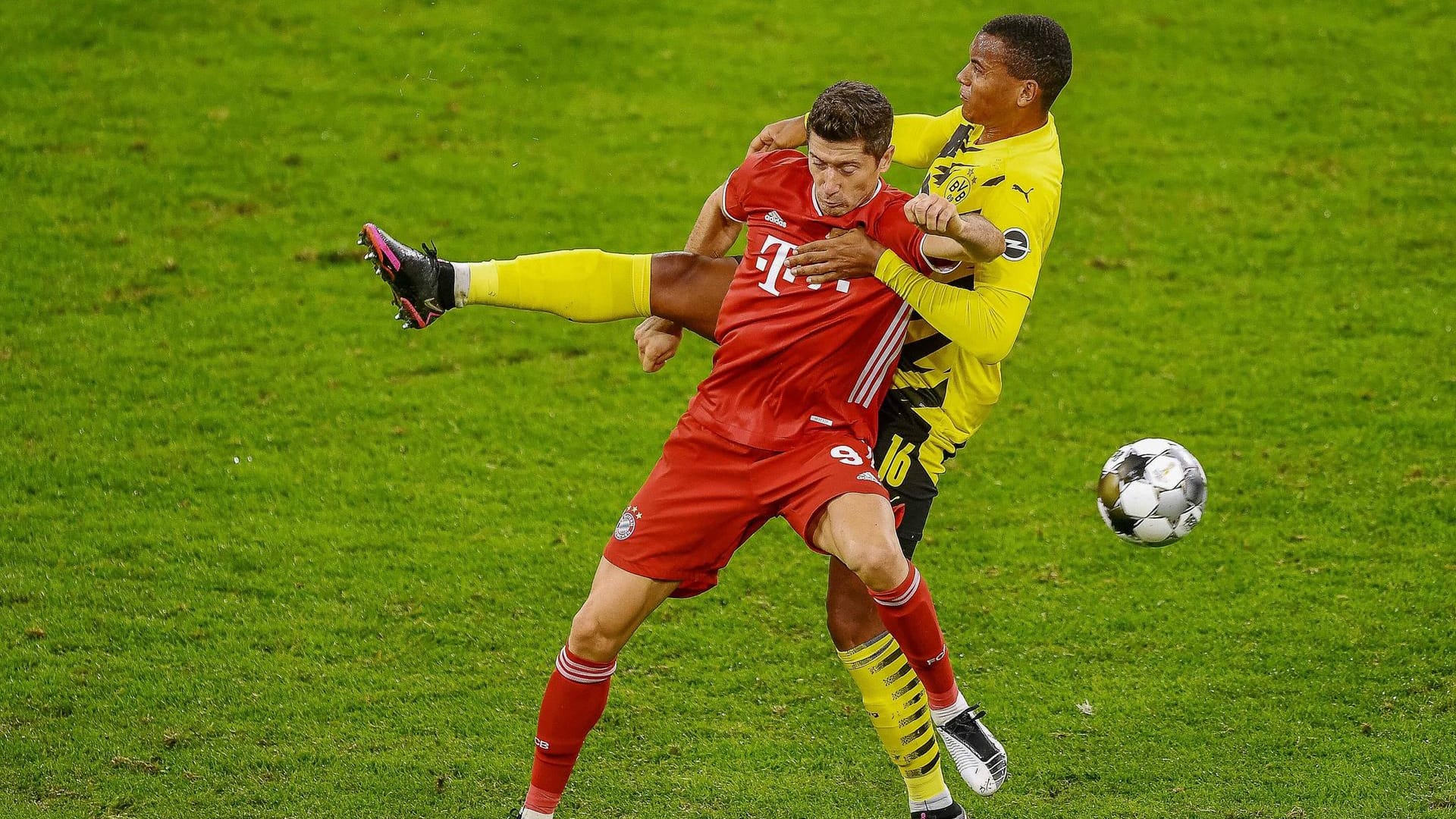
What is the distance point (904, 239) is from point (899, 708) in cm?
172

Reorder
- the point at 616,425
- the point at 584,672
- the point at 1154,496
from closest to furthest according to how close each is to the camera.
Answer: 1. the point at 584,672
2. the point at 1154,496
3. the point at 616,425

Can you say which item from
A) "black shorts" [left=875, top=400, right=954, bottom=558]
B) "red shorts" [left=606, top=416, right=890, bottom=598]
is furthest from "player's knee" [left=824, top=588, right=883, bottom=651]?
"red shorts" [left=606, top=416, right=890, bottom=598]

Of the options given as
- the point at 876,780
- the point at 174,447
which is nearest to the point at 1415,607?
the point at 876,780

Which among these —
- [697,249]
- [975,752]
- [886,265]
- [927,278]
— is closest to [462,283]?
[697,249]

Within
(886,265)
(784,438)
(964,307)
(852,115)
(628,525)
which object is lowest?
(628,525)

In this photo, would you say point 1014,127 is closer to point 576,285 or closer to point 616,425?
point 576,285

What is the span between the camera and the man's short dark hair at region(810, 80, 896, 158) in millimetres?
4688

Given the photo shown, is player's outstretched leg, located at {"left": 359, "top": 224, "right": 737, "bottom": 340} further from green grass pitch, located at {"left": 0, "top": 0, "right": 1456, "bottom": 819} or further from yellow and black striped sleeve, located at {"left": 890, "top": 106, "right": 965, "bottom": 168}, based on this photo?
green grass pitch, located at {"left": 0, "top": 0, "right": 1456, "bottom": 819}

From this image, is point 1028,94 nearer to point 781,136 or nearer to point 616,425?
point 781,136

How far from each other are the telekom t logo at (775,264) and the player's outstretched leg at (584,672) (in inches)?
43.0

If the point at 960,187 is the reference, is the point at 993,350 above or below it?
below

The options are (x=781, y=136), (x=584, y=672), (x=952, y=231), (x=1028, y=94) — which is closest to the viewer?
(x=952, y=231)

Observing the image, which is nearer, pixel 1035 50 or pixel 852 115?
pixel 852 115

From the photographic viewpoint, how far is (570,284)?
17.8ft
